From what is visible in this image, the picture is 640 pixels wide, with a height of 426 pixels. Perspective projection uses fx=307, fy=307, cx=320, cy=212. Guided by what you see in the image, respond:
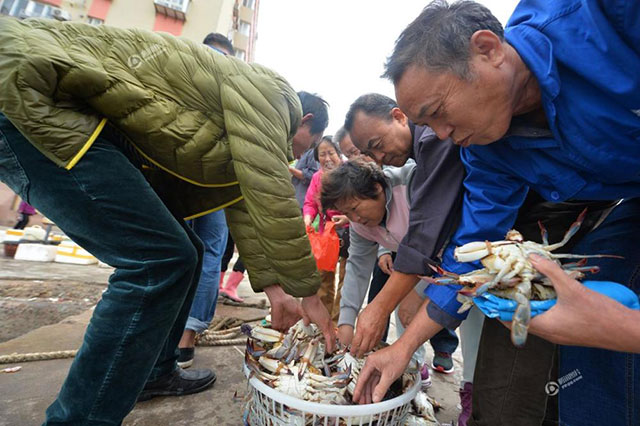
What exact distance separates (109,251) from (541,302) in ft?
4.16

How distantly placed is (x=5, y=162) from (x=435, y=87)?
1380mm

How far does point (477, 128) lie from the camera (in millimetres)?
976

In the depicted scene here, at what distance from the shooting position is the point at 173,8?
39.1ft

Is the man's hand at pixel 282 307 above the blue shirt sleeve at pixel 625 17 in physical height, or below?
below

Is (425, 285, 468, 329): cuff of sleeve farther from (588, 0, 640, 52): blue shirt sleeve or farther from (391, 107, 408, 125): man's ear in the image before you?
(391, 107, 408, 125): man's ear

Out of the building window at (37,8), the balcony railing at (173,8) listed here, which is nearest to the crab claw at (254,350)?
the balcony railing at (173,8)

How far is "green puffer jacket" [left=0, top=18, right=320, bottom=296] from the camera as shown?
2.92 feet

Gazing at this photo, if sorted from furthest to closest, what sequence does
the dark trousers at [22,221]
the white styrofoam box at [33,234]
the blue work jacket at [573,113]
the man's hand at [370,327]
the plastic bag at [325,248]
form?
the dark trousers at [22,221] → the white styrofoam box at [33,234] → the plastic bag at [325,248] → the man's hand at [370,327] → the blue work jacket at [573,113]

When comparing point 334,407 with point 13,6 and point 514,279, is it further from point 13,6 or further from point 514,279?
point 13,6

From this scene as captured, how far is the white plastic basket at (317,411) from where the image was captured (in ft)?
3.30

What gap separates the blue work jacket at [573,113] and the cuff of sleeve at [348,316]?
0.73 m

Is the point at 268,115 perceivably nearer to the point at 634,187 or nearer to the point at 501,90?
the point at 501,90

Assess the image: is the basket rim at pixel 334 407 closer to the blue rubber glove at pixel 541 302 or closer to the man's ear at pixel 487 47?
the blue rubber glove at pixel 541 302

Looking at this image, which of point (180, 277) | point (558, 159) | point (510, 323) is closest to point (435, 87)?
point (558, 159)
